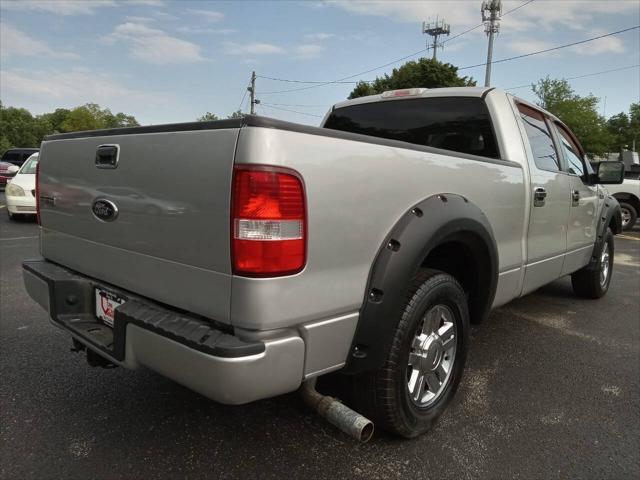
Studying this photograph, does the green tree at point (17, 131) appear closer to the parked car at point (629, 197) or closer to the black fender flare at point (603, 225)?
the parked car at point (629, 197)

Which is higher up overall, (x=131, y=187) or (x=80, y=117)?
(x=80, y=117)

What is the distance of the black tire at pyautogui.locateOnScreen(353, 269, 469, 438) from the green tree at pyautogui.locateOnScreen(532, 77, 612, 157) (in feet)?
137

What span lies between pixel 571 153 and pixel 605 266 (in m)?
1.74

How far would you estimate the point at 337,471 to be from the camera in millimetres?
2152

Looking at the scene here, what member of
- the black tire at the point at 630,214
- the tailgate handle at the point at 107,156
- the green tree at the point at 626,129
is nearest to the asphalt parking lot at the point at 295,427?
the tailgate handle at the point at 107,156

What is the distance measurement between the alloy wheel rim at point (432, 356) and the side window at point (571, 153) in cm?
233

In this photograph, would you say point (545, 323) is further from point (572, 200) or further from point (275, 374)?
point (275, 374)

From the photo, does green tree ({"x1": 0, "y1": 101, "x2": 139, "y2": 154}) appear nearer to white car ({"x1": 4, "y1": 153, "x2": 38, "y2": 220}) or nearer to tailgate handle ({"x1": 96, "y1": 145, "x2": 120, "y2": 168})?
white car ({"x1": 4, "y1": 153, "x2": 38, "y2": 220})

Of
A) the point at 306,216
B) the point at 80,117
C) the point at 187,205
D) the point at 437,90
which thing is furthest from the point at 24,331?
the point at 80,117

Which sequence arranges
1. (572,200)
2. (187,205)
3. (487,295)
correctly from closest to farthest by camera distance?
(187,205) < (487,295) < (572,200)

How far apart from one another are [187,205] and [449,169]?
4.22 ft

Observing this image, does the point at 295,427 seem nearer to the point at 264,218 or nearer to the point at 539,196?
the point at 264,218

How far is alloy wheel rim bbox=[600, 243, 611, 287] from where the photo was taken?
5192 millimetres

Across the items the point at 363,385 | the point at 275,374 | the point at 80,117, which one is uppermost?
the point at 80,117
